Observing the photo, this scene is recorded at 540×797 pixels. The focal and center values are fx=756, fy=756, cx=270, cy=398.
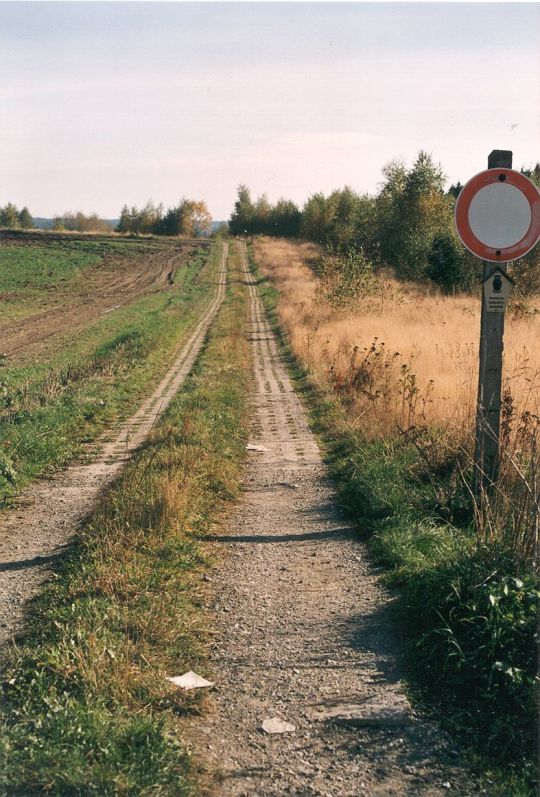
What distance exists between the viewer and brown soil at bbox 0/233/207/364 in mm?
25036

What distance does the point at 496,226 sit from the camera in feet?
18.0

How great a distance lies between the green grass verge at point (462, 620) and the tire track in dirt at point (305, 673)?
157 millimetres

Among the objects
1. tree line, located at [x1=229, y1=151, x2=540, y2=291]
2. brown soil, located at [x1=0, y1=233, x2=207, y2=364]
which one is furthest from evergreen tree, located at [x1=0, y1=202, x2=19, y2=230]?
tree line, located at [x1=229, y1=151, x2=540, y2=291]

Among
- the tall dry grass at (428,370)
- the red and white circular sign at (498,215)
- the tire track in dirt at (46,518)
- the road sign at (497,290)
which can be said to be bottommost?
the tire track in dirt at (46,518)

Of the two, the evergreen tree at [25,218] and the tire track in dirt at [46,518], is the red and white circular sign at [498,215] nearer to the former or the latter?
the tire track in dirt at [46,518]

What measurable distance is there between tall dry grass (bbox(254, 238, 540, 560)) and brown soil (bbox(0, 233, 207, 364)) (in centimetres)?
821

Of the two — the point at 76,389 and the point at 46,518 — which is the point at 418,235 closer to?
the point at 76,389

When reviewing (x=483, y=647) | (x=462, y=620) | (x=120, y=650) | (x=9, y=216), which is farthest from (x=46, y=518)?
(x=9, y=216)

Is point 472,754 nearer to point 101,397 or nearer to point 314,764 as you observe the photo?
point 314,764

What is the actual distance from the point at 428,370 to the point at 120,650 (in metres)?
8.96

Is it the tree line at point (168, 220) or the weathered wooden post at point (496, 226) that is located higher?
the tree line at point (168, 220)

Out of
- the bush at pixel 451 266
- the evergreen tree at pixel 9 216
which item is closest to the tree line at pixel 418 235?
the bush at pixel 451 266

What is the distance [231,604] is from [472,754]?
1953 millimetres

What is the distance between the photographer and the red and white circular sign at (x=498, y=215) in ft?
17.7
